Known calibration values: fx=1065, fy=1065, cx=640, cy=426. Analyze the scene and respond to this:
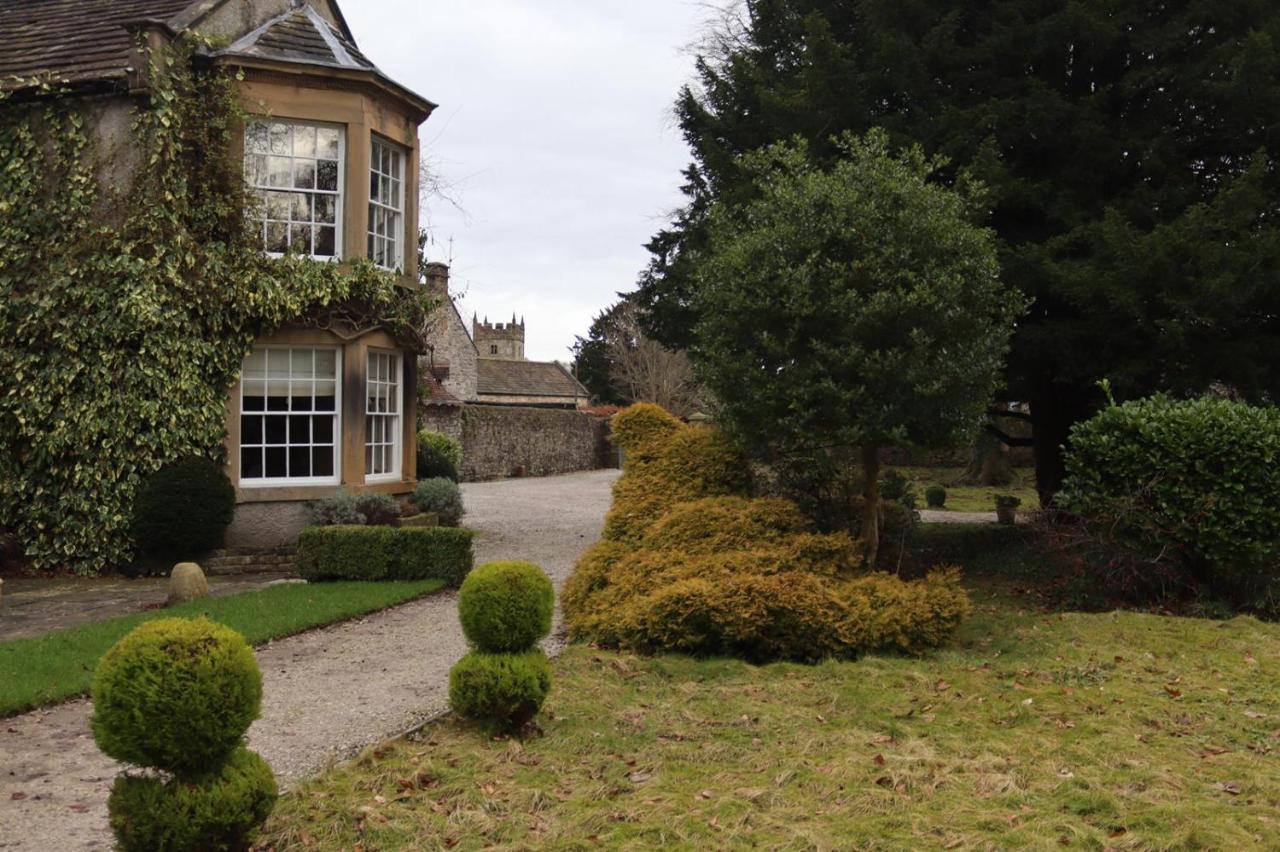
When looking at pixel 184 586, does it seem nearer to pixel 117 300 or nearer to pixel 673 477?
pixel 117 300

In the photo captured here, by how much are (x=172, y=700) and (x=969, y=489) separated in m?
32.3

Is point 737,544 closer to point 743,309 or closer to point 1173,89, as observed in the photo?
point 743,309

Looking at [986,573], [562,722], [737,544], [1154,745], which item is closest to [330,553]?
[737,544]

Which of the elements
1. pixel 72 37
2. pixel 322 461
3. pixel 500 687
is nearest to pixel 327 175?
pixel 322 461

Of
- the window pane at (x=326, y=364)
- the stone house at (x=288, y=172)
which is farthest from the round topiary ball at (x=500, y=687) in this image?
the window pane at (x=326, y=364)

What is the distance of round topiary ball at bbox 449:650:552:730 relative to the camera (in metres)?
6.32

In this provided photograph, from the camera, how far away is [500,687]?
6301 mm

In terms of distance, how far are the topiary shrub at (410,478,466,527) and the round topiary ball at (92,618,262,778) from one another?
39.3ft

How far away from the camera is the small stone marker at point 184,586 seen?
37.2ft

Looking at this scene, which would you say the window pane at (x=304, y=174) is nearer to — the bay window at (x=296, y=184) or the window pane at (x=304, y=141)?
the bay window at (x=296, y=184)

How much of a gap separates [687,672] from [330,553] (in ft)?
20.0

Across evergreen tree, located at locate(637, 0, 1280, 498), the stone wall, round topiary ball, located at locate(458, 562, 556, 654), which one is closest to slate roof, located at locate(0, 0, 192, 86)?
evergreen tree, located at locate(637, 0, 1280, 498)

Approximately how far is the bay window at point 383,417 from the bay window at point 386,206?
59.3 inches

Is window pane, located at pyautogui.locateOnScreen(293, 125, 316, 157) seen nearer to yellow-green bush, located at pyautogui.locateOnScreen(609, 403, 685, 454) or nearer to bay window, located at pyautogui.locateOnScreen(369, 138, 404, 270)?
bay window, located at pyautogui.locateOnScreen(369, 138, 404, 270)
